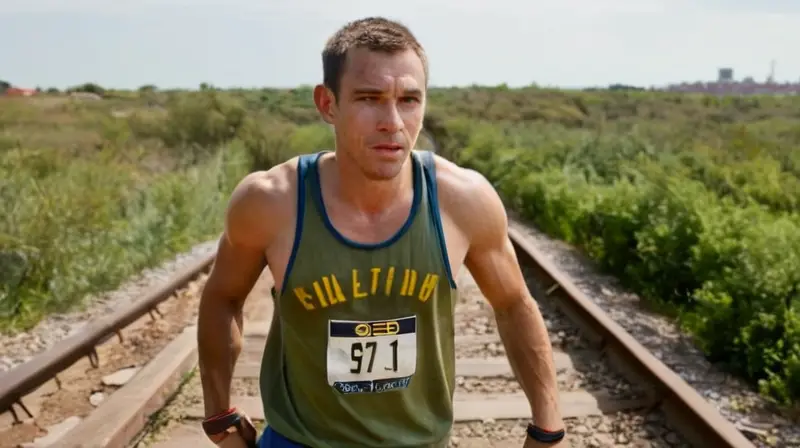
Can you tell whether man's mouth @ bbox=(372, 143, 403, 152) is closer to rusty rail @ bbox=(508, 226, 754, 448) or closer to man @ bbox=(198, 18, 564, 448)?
man @ bbox=(198, 18, 564, 448)

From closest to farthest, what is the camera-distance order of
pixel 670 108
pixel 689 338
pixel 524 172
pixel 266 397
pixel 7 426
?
pixel 266 397, pixel 7 426, pixel 689 338, pixel 524 172, pixel 670 108

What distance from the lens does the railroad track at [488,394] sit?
3.98 meters

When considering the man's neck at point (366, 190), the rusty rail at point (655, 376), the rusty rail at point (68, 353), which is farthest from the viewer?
the rusty rail at point (68, 353)

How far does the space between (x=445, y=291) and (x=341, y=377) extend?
0.31 metres

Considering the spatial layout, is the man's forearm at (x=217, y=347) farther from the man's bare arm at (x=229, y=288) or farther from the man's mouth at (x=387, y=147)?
the man's mouth at (x=387, y=147)

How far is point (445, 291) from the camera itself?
74.0 inches

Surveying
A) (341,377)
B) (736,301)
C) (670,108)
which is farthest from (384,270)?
(670,108)

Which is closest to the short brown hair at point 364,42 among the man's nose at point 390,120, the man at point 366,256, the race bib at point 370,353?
the man at point 366,256

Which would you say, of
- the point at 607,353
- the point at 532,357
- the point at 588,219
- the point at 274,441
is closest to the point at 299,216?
the point at 274,441

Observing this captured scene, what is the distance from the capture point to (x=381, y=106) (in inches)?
69.9

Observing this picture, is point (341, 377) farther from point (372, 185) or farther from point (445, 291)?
point (372, 185)

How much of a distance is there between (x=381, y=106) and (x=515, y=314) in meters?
0.67

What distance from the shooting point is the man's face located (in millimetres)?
1769

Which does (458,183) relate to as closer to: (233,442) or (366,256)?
(366,256)
